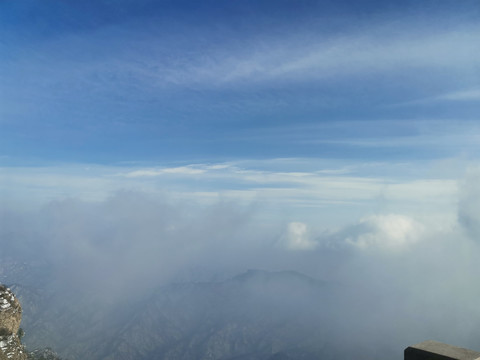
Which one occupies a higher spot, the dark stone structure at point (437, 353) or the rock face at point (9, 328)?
the dark stone structure at point (437, 353)

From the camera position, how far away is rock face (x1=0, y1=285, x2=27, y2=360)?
31.6 m

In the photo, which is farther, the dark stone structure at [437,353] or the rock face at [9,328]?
the rock face at [9,328]

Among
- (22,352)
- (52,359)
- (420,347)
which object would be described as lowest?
(52,359)

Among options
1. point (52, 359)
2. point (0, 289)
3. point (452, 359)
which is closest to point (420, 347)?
point (452, 359)

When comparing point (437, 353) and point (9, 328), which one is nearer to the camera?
point (437, 353)

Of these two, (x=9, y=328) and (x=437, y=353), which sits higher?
(x=437, y=353)

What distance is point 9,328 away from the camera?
34.7 m

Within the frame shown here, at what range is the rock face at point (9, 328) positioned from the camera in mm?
31641

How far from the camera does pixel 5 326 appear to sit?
1348 inches

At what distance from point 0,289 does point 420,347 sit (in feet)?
140

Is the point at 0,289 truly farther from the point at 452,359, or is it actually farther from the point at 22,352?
the point at 452,359

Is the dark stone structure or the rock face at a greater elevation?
the dark stone structure

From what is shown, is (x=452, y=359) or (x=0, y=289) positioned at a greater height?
(x=452, y=359)

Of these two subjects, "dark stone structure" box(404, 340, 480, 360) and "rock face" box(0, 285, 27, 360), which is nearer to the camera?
"dark stone structure" box(404, 340, 480, 360)
